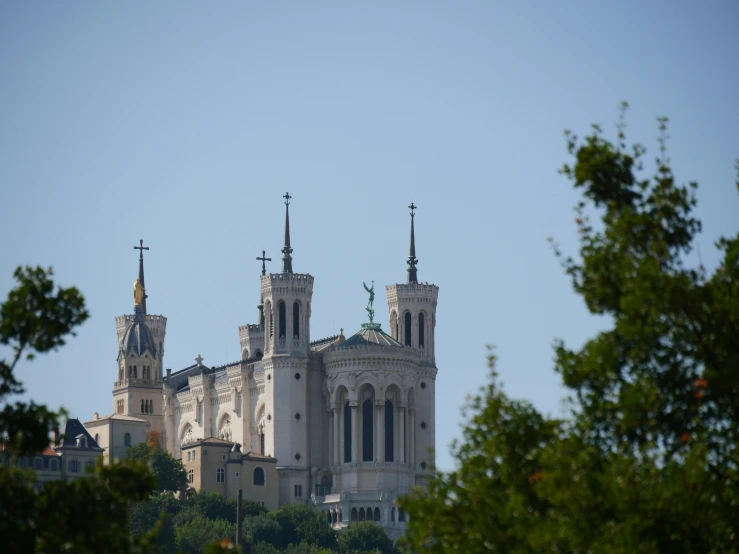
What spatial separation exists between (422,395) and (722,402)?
114m

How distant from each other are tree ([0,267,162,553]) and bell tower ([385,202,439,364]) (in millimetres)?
117277

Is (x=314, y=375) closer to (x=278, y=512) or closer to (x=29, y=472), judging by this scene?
(x=278, y=512)

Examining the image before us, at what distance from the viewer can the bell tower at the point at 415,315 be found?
524 feet

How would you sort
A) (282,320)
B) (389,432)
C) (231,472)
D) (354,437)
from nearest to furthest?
(354,437), (389,432), (231,472), (282,320)

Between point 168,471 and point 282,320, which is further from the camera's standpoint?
point 282,320

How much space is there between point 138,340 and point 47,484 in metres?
135

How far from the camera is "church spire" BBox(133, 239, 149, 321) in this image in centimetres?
17904

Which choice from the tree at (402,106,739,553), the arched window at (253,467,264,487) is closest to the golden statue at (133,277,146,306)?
the arched window at (253,467,264,487)

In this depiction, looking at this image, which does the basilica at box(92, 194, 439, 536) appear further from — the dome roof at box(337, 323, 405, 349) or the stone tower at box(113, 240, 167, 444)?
the stone tower at box(113, 240, 167, 444)

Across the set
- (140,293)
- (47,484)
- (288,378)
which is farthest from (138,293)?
(47,484)

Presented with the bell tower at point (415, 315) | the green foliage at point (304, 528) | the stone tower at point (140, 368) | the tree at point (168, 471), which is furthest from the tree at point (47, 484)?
the stone tower at point (140, 368)

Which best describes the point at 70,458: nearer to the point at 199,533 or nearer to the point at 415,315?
the point at 199,533

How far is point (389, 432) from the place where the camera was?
150 metres

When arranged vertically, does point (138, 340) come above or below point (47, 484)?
above
